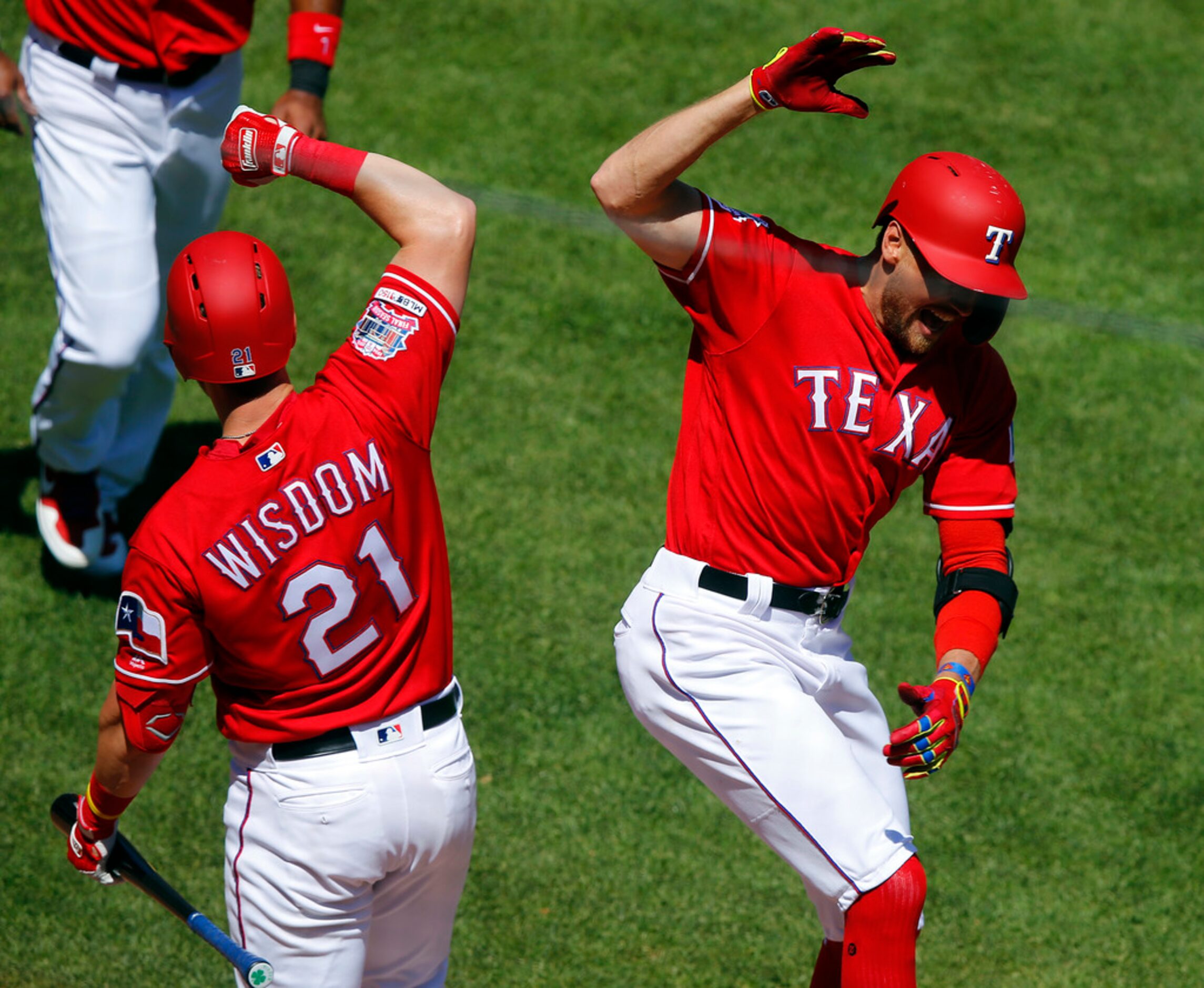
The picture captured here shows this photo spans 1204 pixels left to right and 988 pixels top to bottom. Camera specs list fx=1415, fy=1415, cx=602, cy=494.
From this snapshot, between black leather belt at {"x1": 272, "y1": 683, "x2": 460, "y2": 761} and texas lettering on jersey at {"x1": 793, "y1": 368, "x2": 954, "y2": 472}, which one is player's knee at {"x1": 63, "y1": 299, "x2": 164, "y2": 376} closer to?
black leather belt at {"x1": 272, "y1": 683, "x2": 460, "y2": 761}

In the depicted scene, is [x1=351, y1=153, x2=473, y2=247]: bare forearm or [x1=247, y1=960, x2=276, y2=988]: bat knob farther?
[x1=351, y1=153, x2=473, y2=247]: bare forearm

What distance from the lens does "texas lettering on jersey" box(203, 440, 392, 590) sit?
2719 mm

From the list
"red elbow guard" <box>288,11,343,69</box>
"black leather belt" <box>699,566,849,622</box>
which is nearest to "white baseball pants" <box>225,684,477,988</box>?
"black leather belt" <box>699,566,849,622</box>

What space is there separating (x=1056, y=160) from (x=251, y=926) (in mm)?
6282

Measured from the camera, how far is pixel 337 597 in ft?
9.24

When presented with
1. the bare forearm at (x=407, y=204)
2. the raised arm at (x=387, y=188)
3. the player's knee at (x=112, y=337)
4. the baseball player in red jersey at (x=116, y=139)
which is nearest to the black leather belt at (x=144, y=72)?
the baseball player in red jersey at (x=116, y=139)

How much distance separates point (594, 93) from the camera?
776cm

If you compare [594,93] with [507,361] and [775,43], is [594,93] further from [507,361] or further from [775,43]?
[507,361]

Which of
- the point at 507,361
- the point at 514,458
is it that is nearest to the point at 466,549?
the point at 514,458

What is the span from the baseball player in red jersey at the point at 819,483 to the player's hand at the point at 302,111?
183 centimetres

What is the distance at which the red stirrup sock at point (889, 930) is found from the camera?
10.0ft

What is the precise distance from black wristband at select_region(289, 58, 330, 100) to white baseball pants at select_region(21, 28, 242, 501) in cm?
27

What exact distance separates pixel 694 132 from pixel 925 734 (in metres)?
1.40

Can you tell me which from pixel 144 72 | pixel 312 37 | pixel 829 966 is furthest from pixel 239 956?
pixel 312 37
